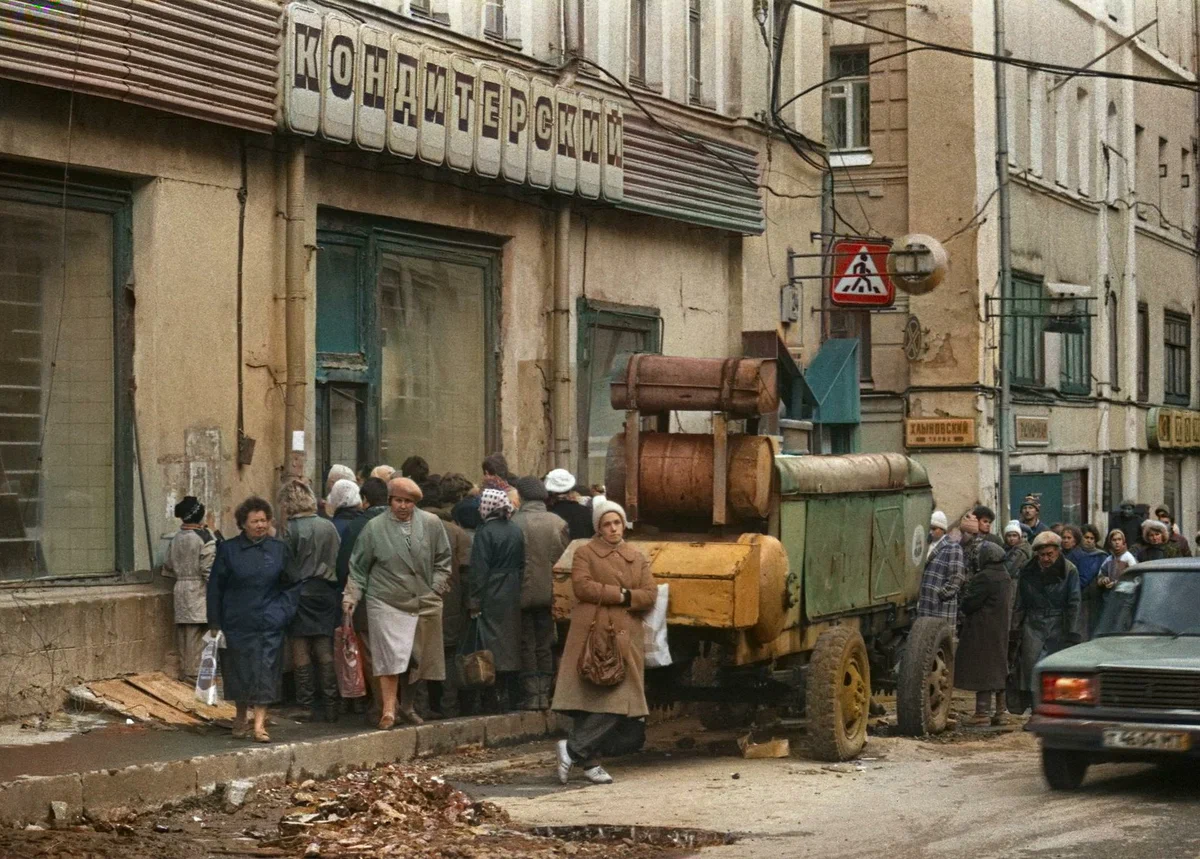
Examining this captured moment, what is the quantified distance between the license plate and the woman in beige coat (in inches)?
116

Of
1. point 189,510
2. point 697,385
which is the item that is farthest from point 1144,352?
point 189,510

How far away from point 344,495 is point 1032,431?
62.8 ft

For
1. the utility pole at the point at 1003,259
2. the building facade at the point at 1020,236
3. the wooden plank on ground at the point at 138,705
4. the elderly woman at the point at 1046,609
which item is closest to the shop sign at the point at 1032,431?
the building facade at the point at 1020,236

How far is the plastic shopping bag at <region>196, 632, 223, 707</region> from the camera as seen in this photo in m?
14.6

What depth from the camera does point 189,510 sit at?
49.8ft

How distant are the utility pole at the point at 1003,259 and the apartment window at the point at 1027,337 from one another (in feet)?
1.77

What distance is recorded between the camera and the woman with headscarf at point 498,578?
15.9m

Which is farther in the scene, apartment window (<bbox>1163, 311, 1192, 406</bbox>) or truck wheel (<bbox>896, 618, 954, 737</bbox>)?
apartment window (<bbox>1163, 311, 1192, 406</bbox>)

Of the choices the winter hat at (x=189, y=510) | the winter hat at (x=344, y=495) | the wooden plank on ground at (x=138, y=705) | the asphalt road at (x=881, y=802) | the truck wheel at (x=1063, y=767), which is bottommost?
the asphalt road at (x=881, y=802)

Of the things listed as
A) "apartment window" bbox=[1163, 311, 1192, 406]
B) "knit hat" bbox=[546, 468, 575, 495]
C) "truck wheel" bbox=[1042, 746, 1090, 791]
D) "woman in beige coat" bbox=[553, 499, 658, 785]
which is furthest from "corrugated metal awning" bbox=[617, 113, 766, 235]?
"apartment window" bbox=[1163, 311, 1192, 406]

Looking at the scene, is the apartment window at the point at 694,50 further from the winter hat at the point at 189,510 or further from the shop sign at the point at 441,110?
the winter hat at the point at 189,510

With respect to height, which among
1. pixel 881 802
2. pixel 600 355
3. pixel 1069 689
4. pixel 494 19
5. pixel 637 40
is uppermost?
pixel 637 40

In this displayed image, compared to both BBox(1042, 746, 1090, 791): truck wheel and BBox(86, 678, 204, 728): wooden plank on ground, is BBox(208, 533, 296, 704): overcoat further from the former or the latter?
BBox(1042, 746, 1090, 791): truck wheel

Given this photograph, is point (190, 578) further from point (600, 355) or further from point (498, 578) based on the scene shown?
point (600, 355)
